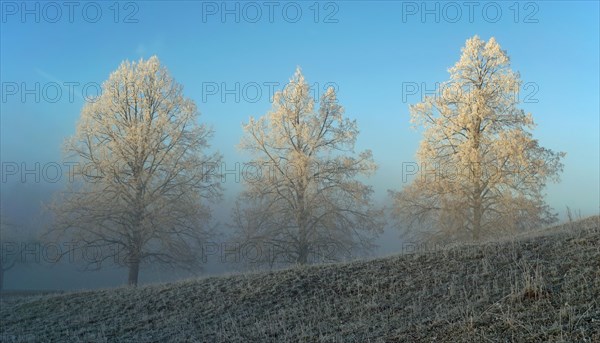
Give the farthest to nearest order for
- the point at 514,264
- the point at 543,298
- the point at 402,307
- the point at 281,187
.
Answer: the point at 281,187 < the point at 514,264 < the point at 402,307 < the point at 543,298

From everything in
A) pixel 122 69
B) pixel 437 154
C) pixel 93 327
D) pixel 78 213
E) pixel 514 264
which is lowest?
pixel 93 327

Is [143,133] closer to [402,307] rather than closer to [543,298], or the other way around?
[402,307]

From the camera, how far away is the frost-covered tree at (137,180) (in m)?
22.4

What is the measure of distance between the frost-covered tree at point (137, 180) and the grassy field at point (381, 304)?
9.71 meters

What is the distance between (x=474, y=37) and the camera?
923 inches

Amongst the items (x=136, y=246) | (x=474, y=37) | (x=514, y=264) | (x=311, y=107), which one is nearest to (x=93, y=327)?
(x=514, y=264)

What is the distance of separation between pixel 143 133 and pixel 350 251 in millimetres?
10739

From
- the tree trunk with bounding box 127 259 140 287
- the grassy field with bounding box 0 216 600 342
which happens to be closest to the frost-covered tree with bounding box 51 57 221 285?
the tree trunk with bounding box 127 259 140 287

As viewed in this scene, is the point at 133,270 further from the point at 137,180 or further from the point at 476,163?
the point at 476,163

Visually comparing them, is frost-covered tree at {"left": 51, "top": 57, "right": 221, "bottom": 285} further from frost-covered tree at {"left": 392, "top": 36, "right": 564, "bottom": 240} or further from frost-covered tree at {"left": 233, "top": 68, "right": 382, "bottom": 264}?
frost-covered tree at {"left": 392, "top": 36, "right": 564, "bottom": 240}

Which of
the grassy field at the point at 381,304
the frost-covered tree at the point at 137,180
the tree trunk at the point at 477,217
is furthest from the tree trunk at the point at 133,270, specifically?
the tree trunk at the point at 477,217

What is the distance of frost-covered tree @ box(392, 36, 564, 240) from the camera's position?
21.8 metres

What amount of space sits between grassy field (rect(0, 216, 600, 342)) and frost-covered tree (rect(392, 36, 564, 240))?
12.5 metres

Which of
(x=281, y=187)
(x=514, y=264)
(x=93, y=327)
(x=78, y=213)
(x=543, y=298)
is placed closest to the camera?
(x=543, y=298)
